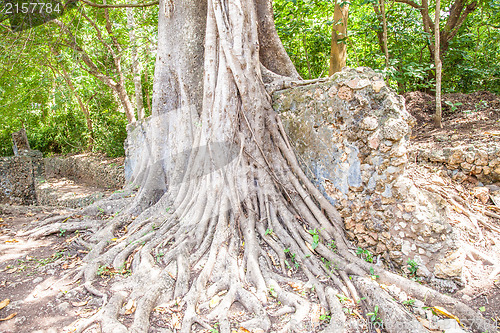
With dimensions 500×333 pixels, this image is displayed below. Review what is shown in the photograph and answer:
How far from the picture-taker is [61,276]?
2.90 metres

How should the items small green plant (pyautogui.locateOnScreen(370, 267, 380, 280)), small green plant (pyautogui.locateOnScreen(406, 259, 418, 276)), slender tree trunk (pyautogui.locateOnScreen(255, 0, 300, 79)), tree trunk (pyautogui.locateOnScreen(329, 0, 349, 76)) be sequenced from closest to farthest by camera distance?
small green plant (pyautogui.locateOnScreen(370, 267, 380, 280)) < small green plant (pyautogui.locateOnScreen(406, 259, 418, 276)) < slender tree trunk (pyautogui.locateOnScreen(255, 0, 300, 79)) < tree trunk (pyautogui.locateOnScreen(329, 0, 349, 76))

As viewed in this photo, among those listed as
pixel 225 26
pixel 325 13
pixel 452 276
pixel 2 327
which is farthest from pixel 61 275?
pixel 325 13

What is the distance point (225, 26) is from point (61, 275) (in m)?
3.19

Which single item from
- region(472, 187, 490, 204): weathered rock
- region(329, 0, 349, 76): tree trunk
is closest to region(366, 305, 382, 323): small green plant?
region(472, 187, 490, 204): weathered rock

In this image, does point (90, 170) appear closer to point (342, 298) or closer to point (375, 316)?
point (342, 298)

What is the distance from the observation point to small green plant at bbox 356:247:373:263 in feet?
10.1

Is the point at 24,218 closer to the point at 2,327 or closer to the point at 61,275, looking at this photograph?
the point at 61,275

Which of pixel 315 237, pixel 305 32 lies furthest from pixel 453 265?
pixel 305 32

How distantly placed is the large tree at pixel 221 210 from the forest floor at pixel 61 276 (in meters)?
0.14

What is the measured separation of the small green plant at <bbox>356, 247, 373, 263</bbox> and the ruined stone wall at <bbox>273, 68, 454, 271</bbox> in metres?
0.05

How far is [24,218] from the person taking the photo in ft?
15.7

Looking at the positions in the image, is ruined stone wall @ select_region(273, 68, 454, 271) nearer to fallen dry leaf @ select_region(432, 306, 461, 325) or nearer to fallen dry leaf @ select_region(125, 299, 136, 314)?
fallen dry leaf @ select_region(432, 306, 461, 325)

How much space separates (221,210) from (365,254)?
5.26 feet

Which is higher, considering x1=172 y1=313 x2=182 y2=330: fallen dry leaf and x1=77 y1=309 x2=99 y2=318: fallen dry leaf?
x1=77 y1=309 x2=99 y2=318: fallen dry leaf
